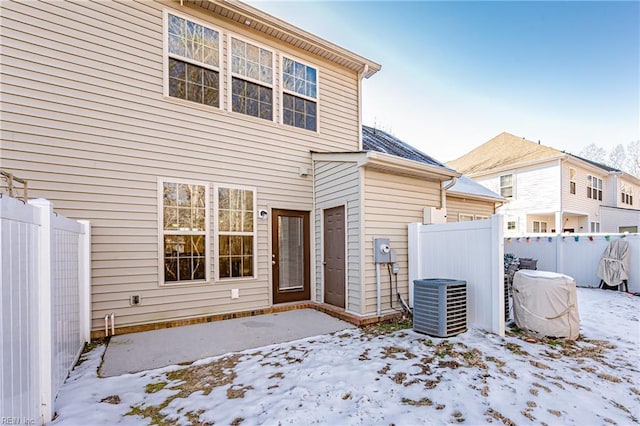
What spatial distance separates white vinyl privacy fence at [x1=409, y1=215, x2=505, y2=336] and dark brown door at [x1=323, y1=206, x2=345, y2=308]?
51.7 inches

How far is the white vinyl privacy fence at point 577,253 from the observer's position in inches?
301

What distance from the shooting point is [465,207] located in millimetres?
9250

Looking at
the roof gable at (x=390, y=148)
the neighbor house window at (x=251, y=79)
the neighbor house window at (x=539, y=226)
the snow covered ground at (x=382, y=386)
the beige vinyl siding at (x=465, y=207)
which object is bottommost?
the snow covered ground at (x=382, y=386)

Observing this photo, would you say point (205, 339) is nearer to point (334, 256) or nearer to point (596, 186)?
point (334, 256)

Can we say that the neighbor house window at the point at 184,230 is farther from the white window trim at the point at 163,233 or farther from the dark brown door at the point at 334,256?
the dark brown door at the point at 334,256

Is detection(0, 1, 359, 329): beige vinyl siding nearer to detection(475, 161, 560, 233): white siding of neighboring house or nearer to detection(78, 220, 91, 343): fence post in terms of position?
detection(78, 220, 91, 343): fence post

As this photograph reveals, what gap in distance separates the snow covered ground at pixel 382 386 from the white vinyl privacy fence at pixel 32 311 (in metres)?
0.37

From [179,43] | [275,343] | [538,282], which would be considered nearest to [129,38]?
[179,43]

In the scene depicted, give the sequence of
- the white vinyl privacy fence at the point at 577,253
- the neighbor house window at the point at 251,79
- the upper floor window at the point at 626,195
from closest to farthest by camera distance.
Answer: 1. the neighbor house window at the point at 251,79
2. the white vinyl privacy fence at the point at 577,253
3. the upper floor window at the point at 626,195

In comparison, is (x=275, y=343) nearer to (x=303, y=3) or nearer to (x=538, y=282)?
(x=538, y=282)

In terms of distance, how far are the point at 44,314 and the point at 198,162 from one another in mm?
3394

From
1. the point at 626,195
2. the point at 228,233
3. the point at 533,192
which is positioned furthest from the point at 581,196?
the point at 228,233

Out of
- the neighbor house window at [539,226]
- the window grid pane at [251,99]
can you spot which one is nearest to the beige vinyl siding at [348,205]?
the window grid pane at [251,99]

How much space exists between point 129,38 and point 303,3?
140 inches
